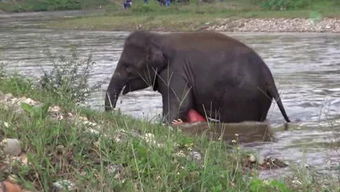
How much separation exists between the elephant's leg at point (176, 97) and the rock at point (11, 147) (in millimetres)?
5480

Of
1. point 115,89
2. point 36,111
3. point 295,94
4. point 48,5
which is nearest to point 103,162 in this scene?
point 36,111

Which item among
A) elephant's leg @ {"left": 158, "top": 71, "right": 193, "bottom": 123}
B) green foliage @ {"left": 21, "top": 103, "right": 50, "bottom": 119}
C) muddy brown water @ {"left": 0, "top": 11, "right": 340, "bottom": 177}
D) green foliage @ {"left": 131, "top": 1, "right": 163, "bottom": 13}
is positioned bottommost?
green foliage @ {"left": 131, "top": 1, "right": 163, "bottom": 13}

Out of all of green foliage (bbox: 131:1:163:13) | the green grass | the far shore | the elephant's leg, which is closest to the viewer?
the green grass

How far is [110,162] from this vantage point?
20.8 ft

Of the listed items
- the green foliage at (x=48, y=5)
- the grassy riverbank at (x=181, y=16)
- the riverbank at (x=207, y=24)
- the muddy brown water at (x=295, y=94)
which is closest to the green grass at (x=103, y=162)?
the muddy brown water at (x=295, y=94)

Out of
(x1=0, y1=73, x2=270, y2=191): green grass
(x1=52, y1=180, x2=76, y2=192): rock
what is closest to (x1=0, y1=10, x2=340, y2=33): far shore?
(x1=0, y1=73, x2=270, y2=191): green grass

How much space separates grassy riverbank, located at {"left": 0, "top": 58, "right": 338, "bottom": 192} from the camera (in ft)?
19.4

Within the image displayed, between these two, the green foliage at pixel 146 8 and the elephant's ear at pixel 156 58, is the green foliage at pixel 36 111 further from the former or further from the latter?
the green foliage at pixel 146 8

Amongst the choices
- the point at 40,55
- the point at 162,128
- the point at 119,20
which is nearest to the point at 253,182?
the point at 162,128

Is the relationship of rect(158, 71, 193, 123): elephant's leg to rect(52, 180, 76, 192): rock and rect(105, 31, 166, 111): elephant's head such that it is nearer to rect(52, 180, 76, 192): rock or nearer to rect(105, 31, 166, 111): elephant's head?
rect(105, 31, 166, 111): elephant's head

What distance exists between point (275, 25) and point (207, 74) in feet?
108

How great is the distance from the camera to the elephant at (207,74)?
1227 cm

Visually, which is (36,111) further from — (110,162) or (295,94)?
(295,94)

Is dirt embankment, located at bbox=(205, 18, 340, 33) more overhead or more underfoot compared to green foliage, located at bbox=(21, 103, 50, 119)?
more underfoot
